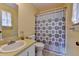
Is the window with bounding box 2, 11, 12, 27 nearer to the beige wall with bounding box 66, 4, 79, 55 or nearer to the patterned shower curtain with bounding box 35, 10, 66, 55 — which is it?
the patterned shower curtain with bounding box 35, 10, 66, 55

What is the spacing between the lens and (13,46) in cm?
128

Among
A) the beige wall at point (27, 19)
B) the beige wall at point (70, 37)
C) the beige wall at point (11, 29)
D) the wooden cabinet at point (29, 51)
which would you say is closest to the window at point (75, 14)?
the beige wall at point (70, 37)

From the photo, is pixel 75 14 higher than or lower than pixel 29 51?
higher

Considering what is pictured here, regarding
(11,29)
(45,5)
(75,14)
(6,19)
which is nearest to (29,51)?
(11,29)

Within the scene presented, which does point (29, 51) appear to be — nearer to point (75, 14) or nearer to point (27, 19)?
point (27, 19)

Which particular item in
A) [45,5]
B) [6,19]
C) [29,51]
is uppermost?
[45,5]

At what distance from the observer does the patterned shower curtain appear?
132 centimetres

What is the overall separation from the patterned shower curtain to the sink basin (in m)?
0.20

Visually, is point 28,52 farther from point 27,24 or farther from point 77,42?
point 77,42

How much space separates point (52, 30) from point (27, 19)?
0.32 meters

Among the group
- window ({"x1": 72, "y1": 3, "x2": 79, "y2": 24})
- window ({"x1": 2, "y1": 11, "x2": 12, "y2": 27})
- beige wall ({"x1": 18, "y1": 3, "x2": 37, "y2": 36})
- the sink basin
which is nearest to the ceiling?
beige wall ({"x1": 18, "y1": 3, "x2": 37, "y2": 36})

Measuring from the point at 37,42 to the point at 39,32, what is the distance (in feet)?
0.40

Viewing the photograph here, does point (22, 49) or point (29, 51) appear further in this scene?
point (29, 51)

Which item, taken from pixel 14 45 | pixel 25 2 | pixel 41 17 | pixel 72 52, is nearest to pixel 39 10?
pixel 41 17
